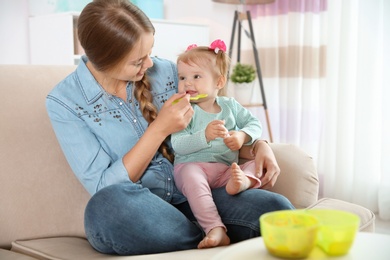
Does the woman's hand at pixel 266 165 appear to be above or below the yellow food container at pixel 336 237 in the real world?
below

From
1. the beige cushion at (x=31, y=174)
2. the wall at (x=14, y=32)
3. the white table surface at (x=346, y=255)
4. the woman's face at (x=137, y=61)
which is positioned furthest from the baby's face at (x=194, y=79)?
the wall at (x=14, y=32)

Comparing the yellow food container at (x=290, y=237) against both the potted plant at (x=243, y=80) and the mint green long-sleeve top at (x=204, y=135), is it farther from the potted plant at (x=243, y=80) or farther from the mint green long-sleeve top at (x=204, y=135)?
the potted plant at (x=243, y=80)

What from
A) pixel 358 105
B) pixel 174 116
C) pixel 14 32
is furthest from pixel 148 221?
pixel 14 32

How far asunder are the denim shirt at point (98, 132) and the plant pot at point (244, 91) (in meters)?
1.73

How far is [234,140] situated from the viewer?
1.63 metres

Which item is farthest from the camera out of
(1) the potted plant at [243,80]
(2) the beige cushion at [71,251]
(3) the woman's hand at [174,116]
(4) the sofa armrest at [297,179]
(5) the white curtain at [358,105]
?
(1) the potted plant at [243,80]

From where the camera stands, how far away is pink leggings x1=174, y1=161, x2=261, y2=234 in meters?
1.50

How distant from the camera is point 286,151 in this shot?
68.6 inches

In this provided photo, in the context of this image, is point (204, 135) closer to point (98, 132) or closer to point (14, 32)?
point (98, 132)

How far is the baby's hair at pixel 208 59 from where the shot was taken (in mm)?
1766

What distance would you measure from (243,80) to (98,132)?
1.90 m

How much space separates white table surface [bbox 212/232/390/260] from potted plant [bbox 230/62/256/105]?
2451 mm

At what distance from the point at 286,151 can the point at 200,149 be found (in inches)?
10.2

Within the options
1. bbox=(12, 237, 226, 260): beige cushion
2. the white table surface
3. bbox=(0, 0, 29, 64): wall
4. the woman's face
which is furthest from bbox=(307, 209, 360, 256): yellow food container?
bbox=(0, 0, 29, 64): wall
